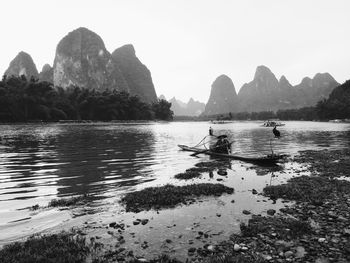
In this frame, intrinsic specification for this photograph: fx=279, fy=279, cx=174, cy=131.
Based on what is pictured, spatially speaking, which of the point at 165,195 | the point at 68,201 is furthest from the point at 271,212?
the point at 68,201

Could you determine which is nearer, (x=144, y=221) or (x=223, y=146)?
(x=144, y=221)

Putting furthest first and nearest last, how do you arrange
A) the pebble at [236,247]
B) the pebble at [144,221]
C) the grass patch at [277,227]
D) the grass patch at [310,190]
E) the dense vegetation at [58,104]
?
the dense vegetation at [58,104] → the grass patch at [310,190] → the pebble at [144,221] → the grass patch at [277,227] → the pebble at [236,247]

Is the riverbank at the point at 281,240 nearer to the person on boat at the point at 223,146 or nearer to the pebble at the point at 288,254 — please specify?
the pebble at the point at 288,254

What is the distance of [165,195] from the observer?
43.5 ft

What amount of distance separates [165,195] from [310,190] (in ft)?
23.1

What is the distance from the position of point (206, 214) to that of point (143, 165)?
507 inches

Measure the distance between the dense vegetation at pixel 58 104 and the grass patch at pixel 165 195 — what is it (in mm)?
95389

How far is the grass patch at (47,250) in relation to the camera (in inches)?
282

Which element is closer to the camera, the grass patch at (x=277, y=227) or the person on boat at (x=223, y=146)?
the grass patch at (x=277, y=227)

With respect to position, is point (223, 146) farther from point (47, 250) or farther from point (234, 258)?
point (47, 250)

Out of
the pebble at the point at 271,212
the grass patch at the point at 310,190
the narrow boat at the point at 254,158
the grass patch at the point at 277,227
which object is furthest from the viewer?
the narrow boat at the point at 254,158

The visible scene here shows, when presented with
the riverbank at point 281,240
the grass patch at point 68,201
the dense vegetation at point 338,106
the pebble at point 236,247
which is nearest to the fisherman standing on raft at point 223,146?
the riverbank at point 281,240

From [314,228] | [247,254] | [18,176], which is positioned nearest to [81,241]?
[247,254]

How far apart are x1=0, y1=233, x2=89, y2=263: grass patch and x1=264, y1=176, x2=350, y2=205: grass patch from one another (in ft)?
29.5
